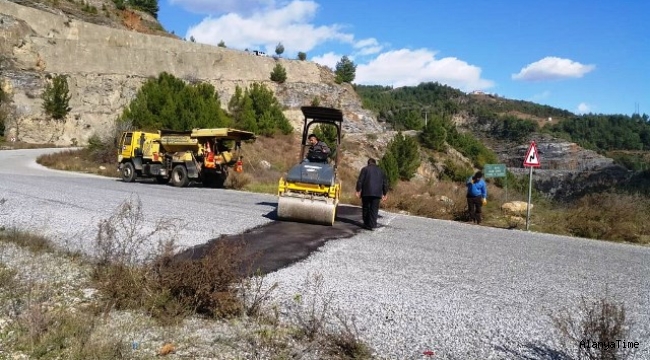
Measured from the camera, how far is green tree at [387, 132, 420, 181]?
1724 inches

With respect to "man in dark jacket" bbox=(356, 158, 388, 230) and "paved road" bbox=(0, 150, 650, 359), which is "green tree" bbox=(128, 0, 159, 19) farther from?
"man in dark jacket" bbox=(356, 158, 388, 230)

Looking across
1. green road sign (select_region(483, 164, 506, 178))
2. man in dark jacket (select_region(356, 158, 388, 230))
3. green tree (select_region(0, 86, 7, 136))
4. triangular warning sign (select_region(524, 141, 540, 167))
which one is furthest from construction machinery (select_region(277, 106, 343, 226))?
green tree (select_region(0, 86, 7, 136))

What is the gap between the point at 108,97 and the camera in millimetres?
49125

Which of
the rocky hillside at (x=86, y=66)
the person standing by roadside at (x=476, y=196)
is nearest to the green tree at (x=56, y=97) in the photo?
the rocky hillside at (x=86, y=66)

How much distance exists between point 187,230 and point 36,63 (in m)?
45.7

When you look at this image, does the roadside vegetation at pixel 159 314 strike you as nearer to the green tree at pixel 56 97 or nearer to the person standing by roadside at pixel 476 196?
the person standing by roadside at pixel 476 196

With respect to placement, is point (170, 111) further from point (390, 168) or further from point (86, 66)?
point (86, 66)

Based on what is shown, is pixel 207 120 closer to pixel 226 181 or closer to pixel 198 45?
pixel 226 181

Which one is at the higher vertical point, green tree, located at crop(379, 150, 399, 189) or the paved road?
green tree, located at crop(379, 150, 399, 189)

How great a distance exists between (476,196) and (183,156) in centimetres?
1296

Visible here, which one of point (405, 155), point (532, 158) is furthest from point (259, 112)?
point (532, 158)

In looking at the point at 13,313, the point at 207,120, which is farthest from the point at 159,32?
the point at 13,313

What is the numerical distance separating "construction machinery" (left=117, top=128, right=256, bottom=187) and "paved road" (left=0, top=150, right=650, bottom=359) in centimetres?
741

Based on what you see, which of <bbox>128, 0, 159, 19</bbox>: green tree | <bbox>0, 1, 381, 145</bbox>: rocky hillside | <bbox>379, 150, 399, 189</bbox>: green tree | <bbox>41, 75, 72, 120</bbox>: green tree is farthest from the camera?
<bbox>128, 0, 159, 19</bbox>: green tree
